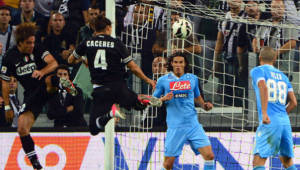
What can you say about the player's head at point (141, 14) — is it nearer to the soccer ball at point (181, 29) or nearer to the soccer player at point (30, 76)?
the soccer ball at point (181, 29)

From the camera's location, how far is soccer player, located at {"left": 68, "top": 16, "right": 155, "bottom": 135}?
9.03m

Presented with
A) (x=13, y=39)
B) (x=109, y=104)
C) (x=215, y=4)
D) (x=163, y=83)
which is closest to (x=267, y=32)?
(x=215, y=4)

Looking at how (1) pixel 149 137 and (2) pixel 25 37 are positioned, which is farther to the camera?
(1) pixel 149 137

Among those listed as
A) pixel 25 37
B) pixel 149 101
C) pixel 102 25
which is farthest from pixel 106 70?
pixel 25 37

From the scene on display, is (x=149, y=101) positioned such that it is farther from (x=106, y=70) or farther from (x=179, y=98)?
(x=106, y=70)

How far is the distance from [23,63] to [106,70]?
5.27ft

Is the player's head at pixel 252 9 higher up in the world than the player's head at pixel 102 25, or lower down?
higher up

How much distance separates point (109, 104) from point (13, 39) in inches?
139

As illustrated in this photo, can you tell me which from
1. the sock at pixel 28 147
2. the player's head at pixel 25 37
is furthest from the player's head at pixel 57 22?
the sock at pixel 28 147

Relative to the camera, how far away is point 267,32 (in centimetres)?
1176

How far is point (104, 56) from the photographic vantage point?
29.6 feet

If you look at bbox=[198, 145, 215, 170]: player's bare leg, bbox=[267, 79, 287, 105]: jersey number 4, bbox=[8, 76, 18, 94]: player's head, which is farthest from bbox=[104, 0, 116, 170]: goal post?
bbox=[267, 79, 287, 105]: jersey number 4

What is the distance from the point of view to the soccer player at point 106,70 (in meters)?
9.03

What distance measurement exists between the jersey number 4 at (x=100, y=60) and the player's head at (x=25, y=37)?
4.33 ft
